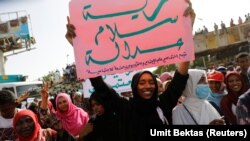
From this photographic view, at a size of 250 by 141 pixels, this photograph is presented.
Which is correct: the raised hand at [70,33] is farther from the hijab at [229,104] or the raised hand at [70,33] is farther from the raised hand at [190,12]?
the hijab at [229,104]

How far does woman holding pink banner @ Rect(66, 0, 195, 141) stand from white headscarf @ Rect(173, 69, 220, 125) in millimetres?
64

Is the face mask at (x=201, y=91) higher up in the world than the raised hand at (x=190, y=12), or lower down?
lower down

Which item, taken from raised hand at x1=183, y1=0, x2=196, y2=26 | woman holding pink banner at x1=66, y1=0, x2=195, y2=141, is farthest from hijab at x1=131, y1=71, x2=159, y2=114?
raised hand at x1=183, y1=0, x2=196, y2=26

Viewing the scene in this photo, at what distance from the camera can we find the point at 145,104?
2553 millimetres

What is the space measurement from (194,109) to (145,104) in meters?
0.38

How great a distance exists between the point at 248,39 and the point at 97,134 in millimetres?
29638

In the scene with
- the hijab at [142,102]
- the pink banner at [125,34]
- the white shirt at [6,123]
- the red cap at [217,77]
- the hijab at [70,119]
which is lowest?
the hijab at [70,119]

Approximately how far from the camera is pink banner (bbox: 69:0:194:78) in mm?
2826

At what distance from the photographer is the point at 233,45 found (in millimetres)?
29562

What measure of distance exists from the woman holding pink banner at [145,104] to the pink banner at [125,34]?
167 mm

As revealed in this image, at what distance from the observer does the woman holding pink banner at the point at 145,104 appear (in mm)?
2535

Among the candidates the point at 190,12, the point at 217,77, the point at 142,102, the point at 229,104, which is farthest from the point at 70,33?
the point at 217,77

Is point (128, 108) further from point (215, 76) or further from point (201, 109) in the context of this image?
point (215, 76)

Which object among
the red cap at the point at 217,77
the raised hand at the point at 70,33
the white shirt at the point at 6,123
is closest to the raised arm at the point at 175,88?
the raised hand at the point at 70,33
